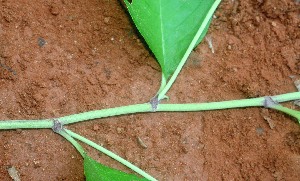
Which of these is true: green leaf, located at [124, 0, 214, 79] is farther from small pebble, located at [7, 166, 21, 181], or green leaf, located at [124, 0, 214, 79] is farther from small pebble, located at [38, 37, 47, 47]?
small pebble, located at [7, 166, 21, 181]

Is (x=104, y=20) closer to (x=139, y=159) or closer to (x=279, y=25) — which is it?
(x=139, y=159)

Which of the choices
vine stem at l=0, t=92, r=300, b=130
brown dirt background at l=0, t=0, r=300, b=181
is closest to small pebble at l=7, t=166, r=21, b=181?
brown dirt background at l=0, t=0, r=300, b=181

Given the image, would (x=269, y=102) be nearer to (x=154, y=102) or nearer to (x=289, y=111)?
(x=289, y=111)

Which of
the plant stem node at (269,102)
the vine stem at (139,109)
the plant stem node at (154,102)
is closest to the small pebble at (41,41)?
the vine stem at (139,109)

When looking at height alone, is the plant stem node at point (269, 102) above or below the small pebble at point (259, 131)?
above

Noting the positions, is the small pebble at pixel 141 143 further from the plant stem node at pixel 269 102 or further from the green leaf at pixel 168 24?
the plant stem node at pixel 269 102

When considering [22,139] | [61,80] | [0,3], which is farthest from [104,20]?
[22,139]
